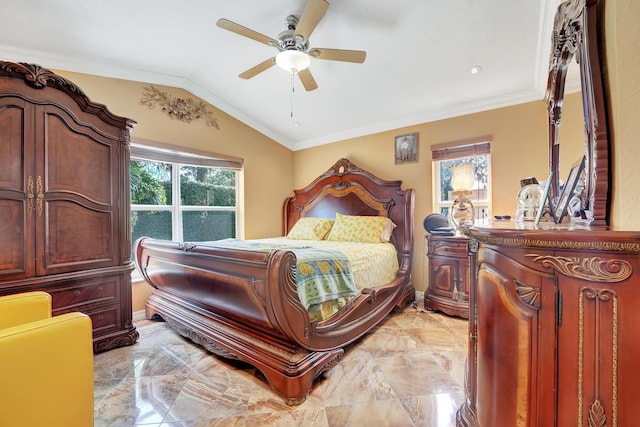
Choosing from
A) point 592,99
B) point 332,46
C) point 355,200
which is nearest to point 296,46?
point 332,46

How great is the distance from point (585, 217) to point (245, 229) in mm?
3713

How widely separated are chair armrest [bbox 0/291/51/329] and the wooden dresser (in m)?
2.06

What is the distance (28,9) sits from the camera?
6.85 ft

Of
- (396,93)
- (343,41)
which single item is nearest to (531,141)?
(396,93)

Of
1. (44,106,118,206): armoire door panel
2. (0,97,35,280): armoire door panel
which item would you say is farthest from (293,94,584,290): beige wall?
(0,97,35,280): armoire door panel

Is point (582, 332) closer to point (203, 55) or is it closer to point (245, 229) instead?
point (203, 55)

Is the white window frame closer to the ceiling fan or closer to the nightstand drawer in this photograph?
the ceiling fan

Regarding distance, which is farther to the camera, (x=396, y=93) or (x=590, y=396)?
(x=396, y=93)

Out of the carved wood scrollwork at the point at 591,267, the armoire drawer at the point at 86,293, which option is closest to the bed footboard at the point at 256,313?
the armoire drawer at the point at 86,293

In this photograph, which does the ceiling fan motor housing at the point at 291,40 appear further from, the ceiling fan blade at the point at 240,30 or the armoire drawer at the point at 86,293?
the armoire drawer at the point at 86,293

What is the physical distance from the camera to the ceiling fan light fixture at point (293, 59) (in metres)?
2.06

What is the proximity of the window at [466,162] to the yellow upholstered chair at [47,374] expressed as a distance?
11.4 feet

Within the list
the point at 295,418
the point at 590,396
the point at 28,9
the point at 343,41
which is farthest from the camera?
the point at 343,41

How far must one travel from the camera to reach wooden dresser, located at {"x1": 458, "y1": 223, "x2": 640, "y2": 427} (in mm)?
722
